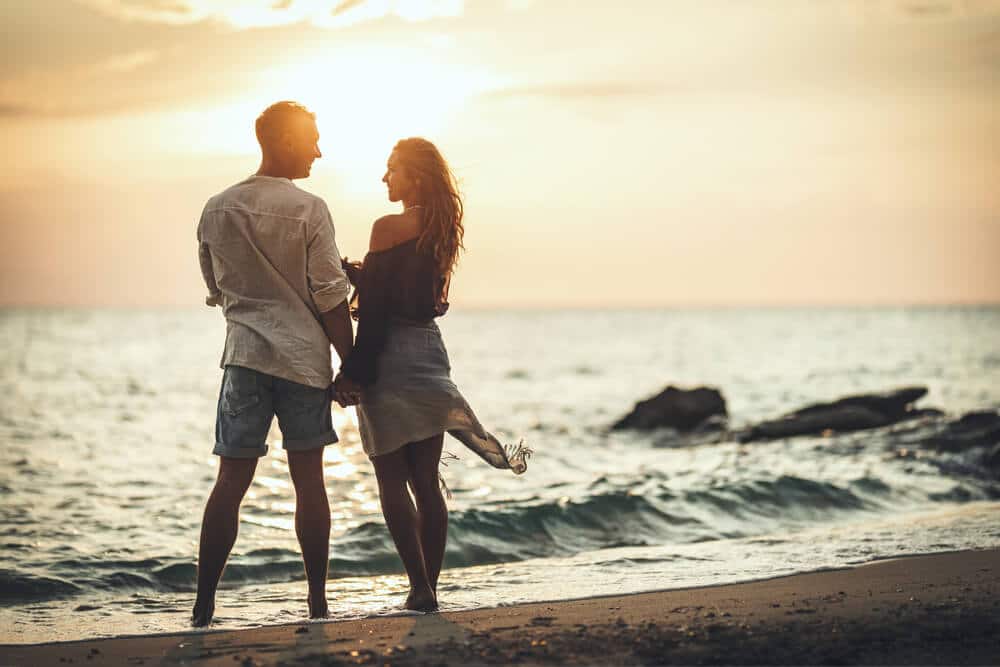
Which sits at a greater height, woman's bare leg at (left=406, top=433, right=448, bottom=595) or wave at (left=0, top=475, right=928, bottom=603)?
woman's bare leg at (left=406, top=433, right=448, bottom=595)

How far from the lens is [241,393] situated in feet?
15.7

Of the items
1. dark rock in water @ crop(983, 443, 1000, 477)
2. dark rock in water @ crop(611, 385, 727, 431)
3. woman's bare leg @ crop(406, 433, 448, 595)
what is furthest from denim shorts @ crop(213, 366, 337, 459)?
dark rock in water @ crop(611, 385, 727, 431)

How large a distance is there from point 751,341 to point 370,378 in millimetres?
61485

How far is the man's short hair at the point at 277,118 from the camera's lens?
4859mm

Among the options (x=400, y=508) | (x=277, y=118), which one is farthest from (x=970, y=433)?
(x=277, y=118)

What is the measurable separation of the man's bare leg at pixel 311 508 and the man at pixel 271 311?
1 centimetres

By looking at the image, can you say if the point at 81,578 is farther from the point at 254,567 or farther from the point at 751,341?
the point at 751,341

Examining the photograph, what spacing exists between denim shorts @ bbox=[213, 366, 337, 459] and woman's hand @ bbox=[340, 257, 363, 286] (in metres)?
0.56

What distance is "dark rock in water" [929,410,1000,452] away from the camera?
1392cm

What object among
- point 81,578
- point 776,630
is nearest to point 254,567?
point 81,578

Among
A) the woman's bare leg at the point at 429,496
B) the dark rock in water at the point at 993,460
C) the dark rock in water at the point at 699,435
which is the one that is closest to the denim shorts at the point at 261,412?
the woman's bare leg at the point at 429,496

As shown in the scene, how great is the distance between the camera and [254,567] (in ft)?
24.1

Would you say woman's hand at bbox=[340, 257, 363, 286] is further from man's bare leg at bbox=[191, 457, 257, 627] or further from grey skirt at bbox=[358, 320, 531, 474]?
man's bare leg at bbox=[191, 457, 257, 627]

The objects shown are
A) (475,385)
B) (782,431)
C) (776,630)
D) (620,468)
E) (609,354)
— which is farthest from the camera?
(609,354)
